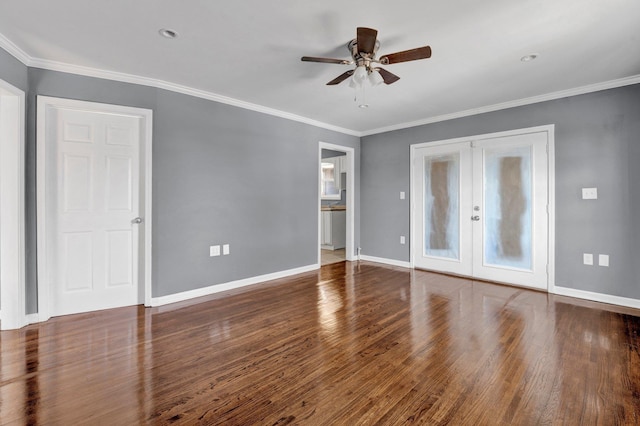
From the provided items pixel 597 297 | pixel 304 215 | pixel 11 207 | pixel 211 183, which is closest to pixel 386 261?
pixel 304 215

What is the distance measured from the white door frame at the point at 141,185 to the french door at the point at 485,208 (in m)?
4.02

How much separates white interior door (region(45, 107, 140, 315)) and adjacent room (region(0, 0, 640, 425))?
0.07 ft

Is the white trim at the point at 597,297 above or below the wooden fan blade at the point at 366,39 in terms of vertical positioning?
below

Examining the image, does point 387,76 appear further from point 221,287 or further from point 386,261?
point 386,261

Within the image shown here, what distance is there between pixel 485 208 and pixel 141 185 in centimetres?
457

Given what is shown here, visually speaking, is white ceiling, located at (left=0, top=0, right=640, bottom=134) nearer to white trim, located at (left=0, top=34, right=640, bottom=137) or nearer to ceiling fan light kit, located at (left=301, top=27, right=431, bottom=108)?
white trim, located at (left=0, top=34, right=640, bottom=137)

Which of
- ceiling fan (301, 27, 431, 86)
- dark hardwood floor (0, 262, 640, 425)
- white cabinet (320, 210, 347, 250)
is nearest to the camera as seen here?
dark hardwood floor (0, 262, 640, 425)

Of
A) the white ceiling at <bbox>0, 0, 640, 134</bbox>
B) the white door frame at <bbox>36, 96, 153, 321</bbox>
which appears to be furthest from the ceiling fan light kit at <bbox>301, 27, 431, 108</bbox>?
the white door frame at <bbox>36, 96, 153, 321</bbox>

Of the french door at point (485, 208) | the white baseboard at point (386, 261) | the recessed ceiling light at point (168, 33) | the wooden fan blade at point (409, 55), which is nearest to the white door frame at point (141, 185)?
the recessed ceiling light at point (168, 33)

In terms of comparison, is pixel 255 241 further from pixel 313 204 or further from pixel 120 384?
pixel 120 384

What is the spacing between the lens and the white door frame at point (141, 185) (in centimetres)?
285

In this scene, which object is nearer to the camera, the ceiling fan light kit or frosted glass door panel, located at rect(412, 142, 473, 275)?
the ceiling fan light kit

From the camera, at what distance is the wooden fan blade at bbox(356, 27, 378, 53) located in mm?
2064

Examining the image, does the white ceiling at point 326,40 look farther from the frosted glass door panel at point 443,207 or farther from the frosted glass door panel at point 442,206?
the frosted glass door panel at point 442,206
